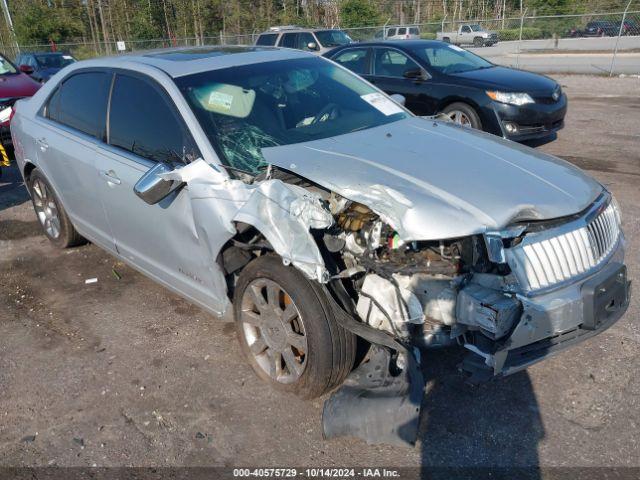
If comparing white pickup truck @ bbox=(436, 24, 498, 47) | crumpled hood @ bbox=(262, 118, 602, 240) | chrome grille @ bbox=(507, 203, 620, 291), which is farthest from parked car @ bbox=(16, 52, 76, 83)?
white pickup truck @ bbox=(436, 24, 498, 47)

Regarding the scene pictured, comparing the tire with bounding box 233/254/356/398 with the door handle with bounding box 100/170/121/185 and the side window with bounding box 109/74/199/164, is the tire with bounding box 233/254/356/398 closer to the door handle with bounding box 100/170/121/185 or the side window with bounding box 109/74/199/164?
the side window with bounding box 109/74/199/164

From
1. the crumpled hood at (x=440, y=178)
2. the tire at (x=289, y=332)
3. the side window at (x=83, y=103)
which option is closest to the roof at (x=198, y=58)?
the side window at (x=83, y=103)

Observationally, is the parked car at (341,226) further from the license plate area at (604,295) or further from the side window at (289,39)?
the side window at (289,39)

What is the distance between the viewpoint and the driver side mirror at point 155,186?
10.2ft

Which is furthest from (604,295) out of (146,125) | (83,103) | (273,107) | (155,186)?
(83,103)

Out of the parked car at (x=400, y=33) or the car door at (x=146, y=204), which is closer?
the car door at (x=146, y=204)

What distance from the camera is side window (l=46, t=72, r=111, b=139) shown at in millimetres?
4105

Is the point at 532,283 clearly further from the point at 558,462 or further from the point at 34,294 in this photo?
the point at 34,294

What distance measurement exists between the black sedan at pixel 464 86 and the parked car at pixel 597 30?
2058 cm

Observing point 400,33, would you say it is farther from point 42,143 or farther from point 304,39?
point 42,143

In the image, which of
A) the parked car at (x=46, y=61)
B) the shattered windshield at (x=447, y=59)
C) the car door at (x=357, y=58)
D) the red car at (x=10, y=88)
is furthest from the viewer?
the parked car at (x=46, y=61)

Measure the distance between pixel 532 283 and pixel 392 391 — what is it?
805 mm

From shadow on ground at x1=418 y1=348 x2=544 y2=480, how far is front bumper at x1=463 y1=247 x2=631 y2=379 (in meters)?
0.43

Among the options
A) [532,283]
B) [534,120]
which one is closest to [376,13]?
[534,120]
